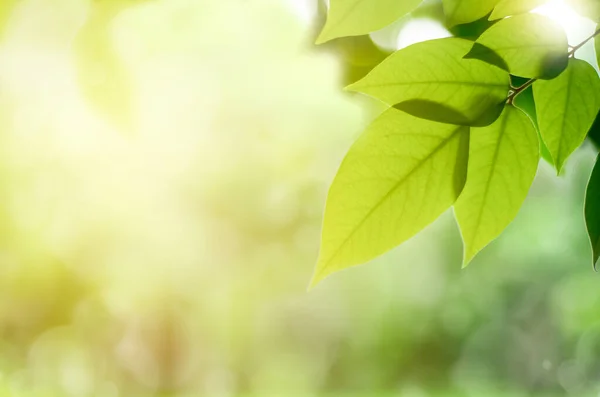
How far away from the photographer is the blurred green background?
52.1 inches

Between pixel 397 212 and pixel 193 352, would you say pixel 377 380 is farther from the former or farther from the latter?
pixel 397 212

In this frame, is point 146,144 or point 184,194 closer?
point 146,144

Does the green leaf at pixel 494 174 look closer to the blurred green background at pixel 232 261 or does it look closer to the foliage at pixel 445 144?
the foliage at pixel 445 144

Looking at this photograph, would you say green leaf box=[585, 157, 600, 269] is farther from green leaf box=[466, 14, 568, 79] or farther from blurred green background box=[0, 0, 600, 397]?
blurred green background box=[0, 0, 600, 397]

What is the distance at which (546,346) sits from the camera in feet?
5.18

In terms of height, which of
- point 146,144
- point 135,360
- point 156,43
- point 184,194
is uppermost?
point 156,43

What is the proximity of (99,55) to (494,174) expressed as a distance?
0.77ft

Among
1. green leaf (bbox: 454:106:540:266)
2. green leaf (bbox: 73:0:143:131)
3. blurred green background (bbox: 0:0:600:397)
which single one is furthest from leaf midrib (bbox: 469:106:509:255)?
blurred green background (bbox: 0:0:600:397)

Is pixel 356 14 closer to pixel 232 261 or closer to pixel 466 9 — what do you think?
pixel 466 9

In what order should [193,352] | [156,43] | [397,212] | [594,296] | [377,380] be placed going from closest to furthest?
[397,212], [156,43], [594,296], [193,352], [377,380]

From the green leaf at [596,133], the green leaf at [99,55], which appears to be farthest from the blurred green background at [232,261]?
the green leaf at [596,133]

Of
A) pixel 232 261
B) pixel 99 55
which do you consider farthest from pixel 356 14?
pixel 232 261

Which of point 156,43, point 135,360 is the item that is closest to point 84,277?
point 135,360

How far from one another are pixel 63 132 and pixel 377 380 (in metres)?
1.05
